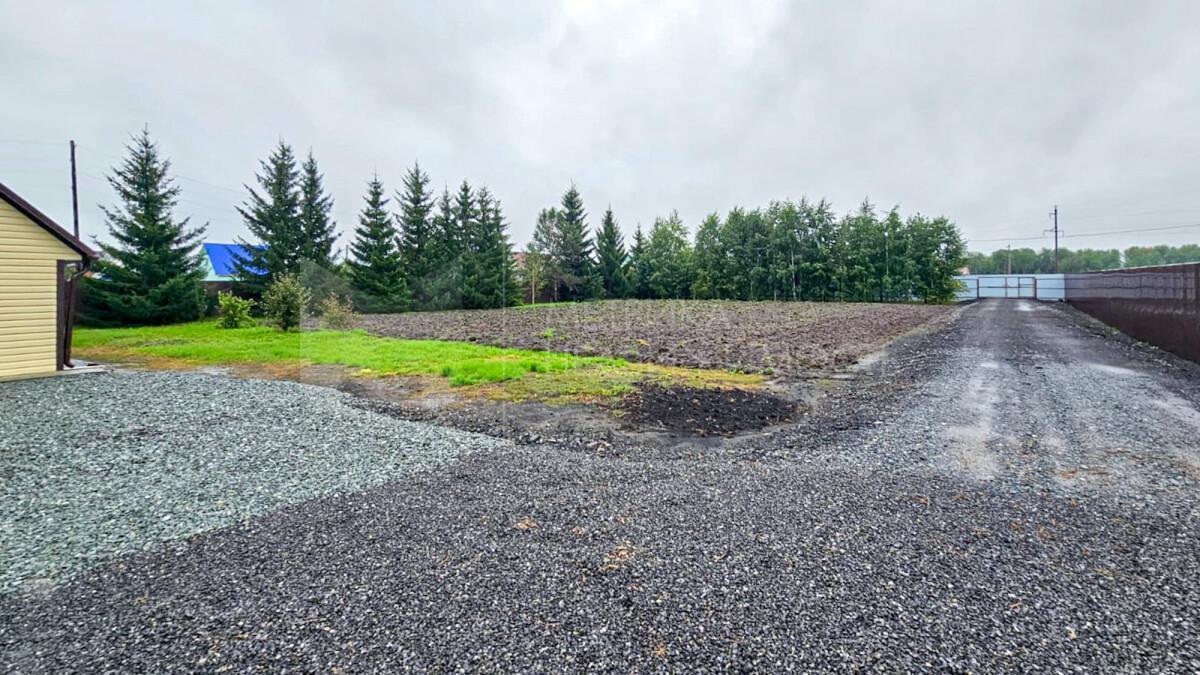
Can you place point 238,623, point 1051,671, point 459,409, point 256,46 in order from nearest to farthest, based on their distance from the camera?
point 1051,671, point 238,623, point 459,409, point 256,46

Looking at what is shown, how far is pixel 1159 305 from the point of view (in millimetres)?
10156

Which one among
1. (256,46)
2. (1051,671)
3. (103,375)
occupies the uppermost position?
(256,46)

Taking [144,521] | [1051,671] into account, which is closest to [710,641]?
[1051,671]

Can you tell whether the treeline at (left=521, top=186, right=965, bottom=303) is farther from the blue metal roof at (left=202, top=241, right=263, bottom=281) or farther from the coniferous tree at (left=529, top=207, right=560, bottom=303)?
the blue metal roof at (left=202, top=241, right=263, bottom=281)

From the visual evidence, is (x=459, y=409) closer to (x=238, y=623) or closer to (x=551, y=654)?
(x=238, y=623)

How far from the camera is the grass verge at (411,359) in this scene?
7.21 m

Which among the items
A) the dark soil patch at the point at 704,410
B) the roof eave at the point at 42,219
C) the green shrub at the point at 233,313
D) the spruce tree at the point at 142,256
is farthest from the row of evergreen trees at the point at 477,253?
the dark soil patch at the point at 704,410

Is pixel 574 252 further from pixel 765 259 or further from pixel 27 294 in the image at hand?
pixel 27 294

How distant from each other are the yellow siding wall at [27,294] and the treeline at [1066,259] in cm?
6794

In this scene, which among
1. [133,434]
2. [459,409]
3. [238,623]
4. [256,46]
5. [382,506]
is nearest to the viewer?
[238,623]

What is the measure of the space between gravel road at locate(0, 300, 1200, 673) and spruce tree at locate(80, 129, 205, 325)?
723 inches

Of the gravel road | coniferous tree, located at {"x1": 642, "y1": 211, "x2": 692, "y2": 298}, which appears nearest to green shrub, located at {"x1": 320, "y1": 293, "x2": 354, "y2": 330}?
the gravel road

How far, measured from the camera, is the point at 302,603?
2229 millimetres

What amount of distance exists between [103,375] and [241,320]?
873cm
